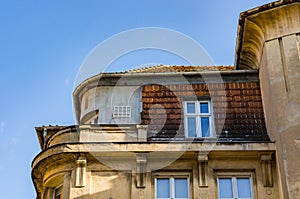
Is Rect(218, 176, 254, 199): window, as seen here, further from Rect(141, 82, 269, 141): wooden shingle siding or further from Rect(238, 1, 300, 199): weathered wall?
Rect(141, 82, 269, 141): wooden shingle siding

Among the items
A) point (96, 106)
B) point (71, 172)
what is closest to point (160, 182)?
point (71, 172)

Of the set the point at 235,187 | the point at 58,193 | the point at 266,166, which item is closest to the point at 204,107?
the point at 266,166

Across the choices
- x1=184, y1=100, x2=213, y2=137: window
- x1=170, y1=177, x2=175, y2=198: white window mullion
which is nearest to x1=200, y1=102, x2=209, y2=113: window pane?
x1=184, y1=100, x2=213, y2=137: window

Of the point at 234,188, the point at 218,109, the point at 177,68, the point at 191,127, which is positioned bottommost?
the point at 234,188

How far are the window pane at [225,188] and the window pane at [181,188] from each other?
103 centimetres

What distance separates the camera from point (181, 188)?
16766 millimetres

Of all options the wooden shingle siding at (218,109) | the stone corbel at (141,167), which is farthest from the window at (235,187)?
the stone corbel at (141,167)

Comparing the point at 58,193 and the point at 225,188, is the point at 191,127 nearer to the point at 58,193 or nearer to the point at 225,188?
the point at 225,188

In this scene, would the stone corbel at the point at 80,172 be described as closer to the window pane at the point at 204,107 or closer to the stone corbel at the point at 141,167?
the stone corbel at the point at 141,167

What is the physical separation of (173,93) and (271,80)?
133 inches

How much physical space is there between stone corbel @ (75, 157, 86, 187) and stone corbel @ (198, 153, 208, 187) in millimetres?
3427

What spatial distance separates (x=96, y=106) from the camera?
19188 mm

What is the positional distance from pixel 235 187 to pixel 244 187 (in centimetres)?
28

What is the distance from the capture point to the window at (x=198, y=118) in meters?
18.1
